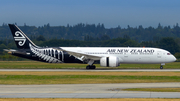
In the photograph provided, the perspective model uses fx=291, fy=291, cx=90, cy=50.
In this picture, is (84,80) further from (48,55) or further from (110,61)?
(48,55)

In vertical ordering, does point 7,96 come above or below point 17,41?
below

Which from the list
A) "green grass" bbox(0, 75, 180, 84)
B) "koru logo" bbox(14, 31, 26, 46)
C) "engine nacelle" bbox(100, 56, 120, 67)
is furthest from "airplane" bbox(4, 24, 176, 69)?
"green grass" bbox(0, 75, 180, 84)

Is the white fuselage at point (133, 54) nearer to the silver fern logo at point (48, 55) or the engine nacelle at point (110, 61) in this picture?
the engine nacelle at point (110, 61)

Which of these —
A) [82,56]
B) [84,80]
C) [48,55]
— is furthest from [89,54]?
[84,80]

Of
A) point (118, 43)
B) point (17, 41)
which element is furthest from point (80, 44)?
point (17, 41)

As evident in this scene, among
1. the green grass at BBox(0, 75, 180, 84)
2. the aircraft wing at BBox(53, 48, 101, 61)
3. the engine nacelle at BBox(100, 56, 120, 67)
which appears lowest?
the green grass at BBox(0, 75, 180, 84)

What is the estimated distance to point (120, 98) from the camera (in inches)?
662

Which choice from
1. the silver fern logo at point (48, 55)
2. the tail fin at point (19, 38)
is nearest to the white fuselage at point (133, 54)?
the silver fern logo at point (48, 55)

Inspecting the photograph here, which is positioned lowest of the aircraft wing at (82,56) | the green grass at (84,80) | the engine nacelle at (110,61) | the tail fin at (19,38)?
the green grass at (84,80)

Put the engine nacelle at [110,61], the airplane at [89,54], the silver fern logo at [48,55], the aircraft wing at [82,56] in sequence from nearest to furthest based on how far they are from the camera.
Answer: the engine nacelle at [110,61], the aircraft wing at [82,56], the airplane at [89,54], the silver fern logo at [48,55]

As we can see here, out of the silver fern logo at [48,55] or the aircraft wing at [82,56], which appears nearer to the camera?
the aircraft wing at [82,56]

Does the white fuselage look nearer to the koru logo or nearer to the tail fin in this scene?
the tail fin

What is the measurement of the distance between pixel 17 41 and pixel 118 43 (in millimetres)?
98288

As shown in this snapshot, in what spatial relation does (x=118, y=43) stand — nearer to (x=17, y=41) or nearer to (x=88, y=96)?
(x=17, y=41)
